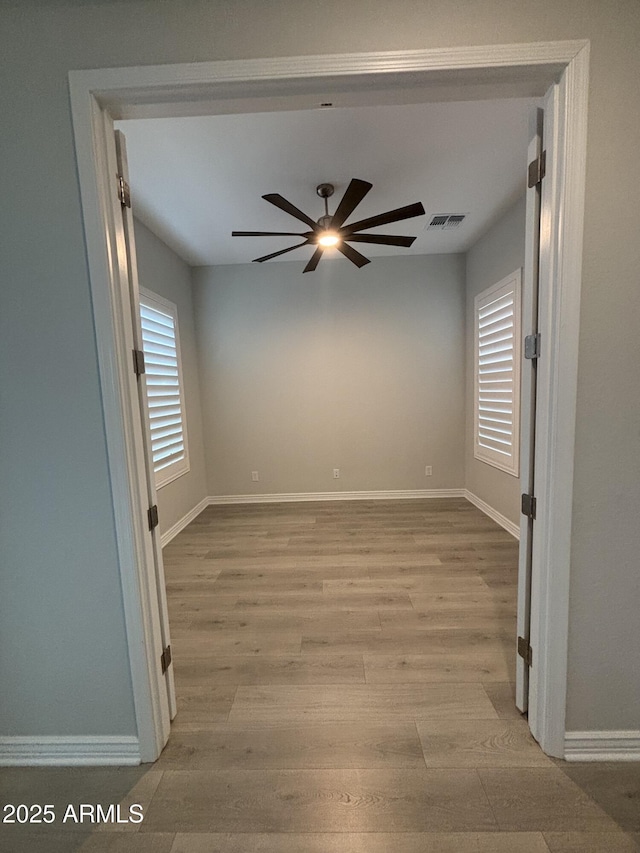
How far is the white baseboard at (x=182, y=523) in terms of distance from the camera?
10.7 feet

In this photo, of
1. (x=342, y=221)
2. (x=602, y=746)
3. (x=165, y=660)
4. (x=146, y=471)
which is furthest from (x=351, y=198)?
(x=602, y=746)

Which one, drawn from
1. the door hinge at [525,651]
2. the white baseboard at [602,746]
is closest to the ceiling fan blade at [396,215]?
the door hinge at [525,651]

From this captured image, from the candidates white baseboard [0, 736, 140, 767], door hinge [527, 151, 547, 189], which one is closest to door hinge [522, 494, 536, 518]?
door hinge [527, 151, 547, 189]

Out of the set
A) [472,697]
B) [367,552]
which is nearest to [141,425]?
[472,697]

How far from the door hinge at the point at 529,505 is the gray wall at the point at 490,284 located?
81.1 inches

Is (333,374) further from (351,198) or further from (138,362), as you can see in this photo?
(138,362)

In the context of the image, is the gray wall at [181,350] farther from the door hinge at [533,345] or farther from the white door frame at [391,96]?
the door hinge at [533,345]

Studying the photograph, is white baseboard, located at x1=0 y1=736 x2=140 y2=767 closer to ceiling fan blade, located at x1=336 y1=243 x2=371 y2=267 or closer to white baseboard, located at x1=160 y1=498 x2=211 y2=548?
white baseboard, located at x1=160 y1=498 x2=211 y2=548

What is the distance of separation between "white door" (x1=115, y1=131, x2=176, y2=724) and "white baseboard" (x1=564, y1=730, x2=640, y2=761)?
1.61m

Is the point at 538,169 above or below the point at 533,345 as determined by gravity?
above

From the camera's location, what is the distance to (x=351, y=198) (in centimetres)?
203

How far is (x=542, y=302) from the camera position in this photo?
1150 millimetres

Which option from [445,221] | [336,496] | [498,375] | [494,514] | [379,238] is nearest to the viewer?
[379,238]

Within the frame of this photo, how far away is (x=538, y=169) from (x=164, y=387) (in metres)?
3.27
